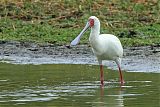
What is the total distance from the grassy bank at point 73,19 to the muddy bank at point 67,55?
0.67 m

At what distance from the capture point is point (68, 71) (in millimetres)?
15062

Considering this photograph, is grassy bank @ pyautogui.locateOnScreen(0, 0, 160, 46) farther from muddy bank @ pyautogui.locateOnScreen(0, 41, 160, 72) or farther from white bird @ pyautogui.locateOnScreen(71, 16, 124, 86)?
white bird @ pyautogui.locateOnScreen(71, 16, 124, 86)

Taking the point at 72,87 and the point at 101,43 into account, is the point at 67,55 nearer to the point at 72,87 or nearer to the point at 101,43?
the point at 101,43

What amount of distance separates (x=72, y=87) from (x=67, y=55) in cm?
520

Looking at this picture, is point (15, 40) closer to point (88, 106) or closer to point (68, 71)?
point (68, 71)

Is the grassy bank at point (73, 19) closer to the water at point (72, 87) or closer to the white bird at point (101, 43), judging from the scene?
the water at point (72, 87)

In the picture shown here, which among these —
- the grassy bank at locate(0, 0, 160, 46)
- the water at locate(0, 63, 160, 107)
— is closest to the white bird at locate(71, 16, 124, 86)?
the water at locate(0, 63, 160, 107)

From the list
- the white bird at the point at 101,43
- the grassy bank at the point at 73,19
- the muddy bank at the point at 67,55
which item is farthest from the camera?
the grassy bank at the point at 73,19

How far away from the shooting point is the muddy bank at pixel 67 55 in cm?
1597

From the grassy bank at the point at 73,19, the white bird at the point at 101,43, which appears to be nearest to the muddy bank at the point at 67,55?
the grassy bank at the point at 73,19

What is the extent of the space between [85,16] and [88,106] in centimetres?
1185

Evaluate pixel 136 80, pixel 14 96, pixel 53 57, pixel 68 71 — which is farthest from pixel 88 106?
pixel 53 57

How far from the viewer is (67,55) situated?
17.6 metres

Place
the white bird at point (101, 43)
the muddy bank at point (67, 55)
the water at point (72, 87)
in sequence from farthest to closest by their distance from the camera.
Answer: the muddy bank at point (67, 55)
the white bird at point (101, 43)
the water at point (72, 87)
